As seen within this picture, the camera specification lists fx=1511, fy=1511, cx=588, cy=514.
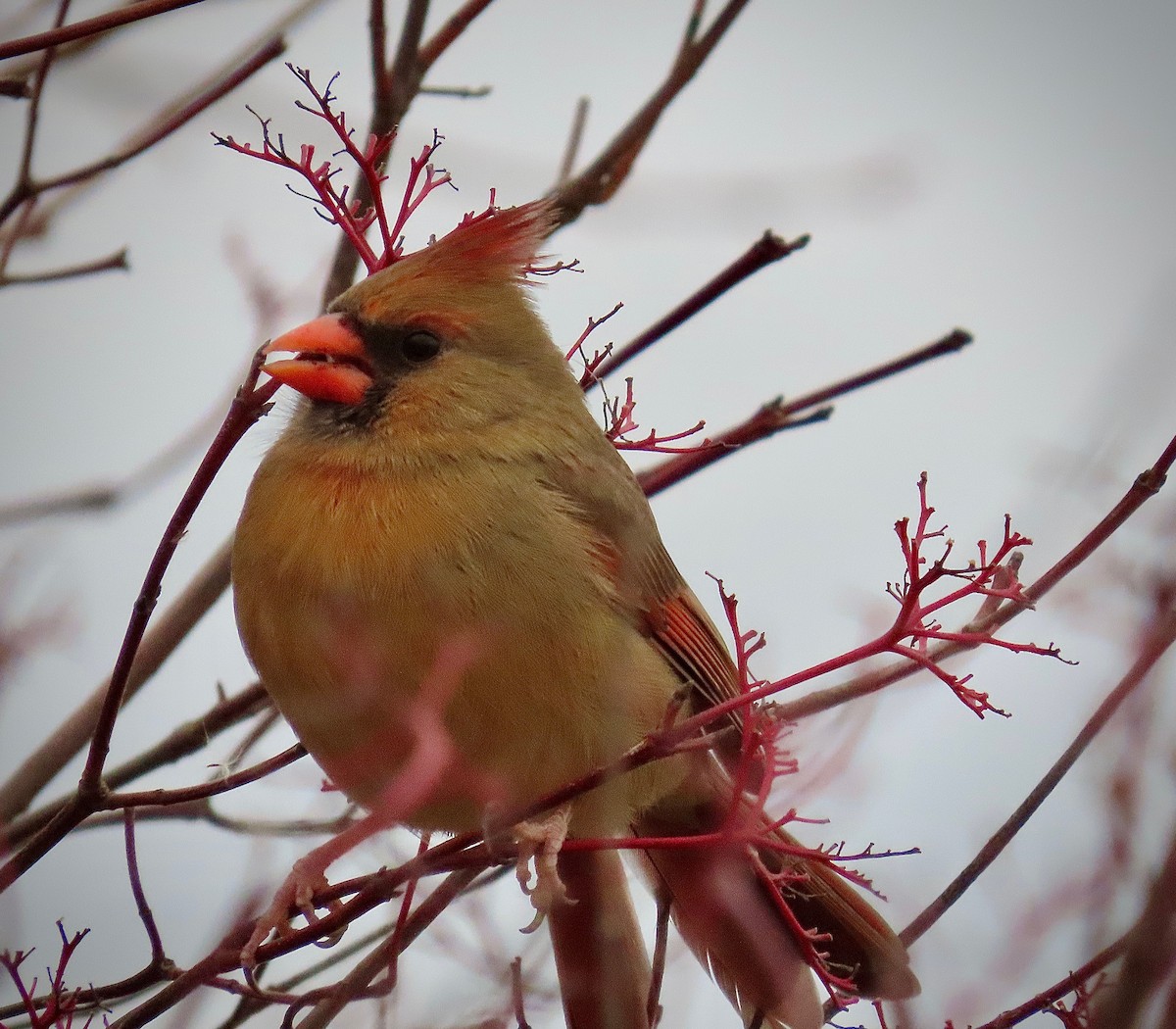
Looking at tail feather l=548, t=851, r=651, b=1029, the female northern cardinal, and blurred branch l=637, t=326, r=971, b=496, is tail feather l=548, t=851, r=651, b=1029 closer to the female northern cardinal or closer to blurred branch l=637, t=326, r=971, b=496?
the female northern cardinal

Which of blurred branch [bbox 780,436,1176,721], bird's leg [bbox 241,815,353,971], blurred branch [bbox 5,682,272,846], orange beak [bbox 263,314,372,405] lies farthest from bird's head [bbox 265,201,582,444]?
blurred branch [bbox 780,436,1176,721]

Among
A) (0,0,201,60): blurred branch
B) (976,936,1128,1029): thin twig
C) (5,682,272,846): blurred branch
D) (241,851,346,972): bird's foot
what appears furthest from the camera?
(5,682,272,846): blurred branch

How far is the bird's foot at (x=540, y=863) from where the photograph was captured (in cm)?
191

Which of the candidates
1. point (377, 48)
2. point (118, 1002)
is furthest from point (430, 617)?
point (377, 48)

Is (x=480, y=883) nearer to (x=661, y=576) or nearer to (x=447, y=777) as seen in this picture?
(x=447, y=777)

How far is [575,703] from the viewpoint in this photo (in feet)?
7.12

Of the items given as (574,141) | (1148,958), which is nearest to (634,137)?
(574,141)

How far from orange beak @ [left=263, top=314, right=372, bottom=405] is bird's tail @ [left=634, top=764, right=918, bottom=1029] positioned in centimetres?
91

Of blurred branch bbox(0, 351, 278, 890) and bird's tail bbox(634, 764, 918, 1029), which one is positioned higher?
blurred branch bbox(0, 351, 278, 890)

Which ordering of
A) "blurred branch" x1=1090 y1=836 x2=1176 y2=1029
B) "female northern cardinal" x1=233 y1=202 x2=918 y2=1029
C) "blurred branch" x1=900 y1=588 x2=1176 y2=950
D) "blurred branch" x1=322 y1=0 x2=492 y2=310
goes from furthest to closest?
"blurred branch" x1=322 y1=0 x2=492 y2=310
"female northern cardinal" x1=233 y1=202 x2=918 y2=1029
"blurred branch" x1=900 y1=588 x2=1176 y2=950
"blurred branch" x1=1090 y1=836 x2=1176 y2=1029

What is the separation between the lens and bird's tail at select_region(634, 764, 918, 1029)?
8.23 ft

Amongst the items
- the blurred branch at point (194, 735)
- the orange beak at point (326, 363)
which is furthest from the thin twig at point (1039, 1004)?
the orange beak at point (326, 363)

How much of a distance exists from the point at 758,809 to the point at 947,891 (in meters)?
0.24

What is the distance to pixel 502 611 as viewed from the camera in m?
2.14
